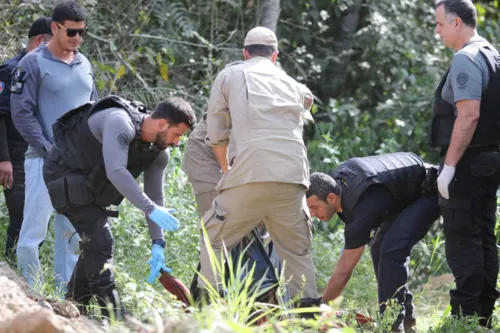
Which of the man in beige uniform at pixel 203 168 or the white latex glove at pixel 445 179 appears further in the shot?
the man in beige uniform at pixel 203 168

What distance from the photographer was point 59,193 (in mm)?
5312

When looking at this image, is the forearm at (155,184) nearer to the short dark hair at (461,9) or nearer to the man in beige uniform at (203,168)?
the man in beige uniform at (203,168)

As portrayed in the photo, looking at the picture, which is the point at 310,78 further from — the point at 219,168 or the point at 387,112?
the point at 219,168

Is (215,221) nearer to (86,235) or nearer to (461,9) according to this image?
(86,235)

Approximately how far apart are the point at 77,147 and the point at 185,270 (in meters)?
1.68

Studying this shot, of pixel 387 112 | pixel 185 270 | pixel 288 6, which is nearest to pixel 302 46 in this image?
pixel 288 6

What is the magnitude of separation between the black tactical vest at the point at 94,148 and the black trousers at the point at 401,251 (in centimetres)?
152

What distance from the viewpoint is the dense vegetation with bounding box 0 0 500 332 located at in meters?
8.66

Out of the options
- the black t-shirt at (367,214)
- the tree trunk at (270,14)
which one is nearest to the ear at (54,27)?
the black t-shirt at (367,214)

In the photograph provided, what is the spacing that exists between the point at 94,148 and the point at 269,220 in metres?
1.13

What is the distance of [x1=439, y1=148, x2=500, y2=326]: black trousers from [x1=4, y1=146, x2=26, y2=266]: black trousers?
3.01 m

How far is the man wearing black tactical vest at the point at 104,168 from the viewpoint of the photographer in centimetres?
507

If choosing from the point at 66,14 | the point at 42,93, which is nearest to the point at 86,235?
the point at 42,93

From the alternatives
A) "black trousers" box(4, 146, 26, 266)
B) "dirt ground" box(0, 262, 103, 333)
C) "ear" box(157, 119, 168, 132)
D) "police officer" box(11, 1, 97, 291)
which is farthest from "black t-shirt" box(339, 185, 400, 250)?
"black trousers" box(4, 146, 26, 266)
